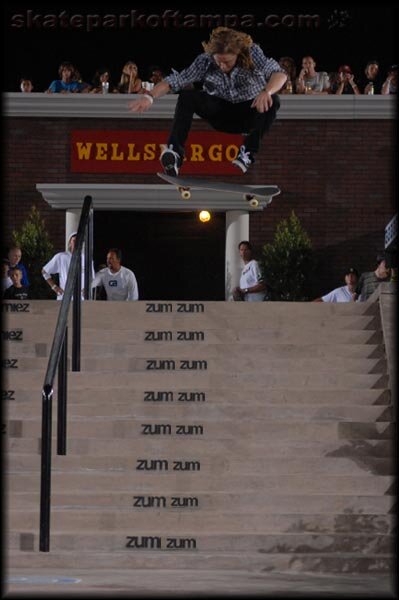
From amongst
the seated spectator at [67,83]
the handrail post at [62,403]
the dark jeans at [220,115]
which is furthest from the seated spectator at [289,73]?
the handrail post at [62,403]

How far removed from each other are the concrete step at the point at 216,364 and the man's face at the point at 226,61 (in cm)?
317

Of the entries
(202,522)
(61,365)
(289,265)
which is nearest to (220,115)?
(61,365)

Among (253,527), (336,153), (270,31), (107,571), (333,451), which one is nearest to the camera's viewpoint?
(107,571)

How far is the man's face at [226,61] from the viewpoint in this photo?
10.9m

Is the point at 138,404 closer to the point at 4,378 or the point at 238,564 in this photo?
the point at 4,378

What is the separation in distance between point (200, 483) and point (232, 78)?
3.53m

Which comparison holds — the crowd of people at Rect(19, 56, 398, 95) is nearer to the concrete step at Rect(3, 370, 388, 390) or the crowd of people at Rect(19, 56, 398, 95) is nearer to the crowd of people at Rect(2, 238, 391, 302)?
the crowd of people at Rect(2, 238, 391, 302)

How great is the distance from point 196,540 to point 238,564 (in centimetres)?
46

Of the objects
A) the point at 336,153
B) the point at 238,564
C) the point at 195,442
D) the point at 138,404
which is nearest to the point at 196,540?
the point at 238,564

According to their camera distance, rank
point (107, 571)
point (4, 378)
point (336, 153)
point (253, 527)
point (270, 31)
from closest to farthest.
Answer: point (107, 571) < point (253, 527) < point (4, 378) < point (336, 153) < point (270, 31)

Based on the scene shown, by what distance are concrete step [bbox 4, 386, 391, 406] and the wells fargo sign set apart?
27.8 ft

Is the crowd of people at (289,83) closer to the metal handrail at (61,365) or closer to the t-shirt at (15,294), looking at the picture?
the metal handrail at (61,365)

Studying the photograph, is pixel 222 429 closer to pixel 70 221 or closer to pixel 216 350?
pixel 216 350

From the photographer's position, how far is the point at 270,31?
23500 millimetres
